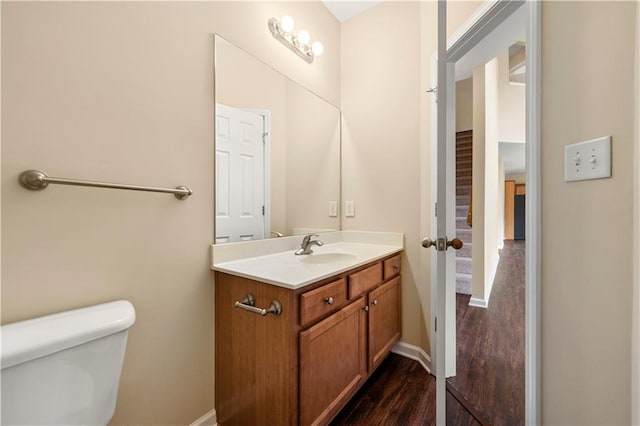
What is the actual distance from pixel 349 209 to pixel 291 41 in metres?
1.30

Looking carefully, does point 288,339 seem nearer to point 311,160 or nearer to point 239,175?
point 239,175

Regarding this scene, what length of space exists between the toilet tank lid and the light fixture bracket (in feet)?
5.52

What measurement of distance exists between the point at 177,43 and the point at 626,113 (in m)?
1.54

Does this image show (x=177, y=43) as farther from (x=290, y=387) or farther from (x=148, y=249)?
(x=290, y=387)

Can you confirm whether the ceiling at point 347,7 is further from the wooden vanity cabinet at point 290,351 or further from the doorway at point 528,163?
the wooden vanity cabinet at point 290,351

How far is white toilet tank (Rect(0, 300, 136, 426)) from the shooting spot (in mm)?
642

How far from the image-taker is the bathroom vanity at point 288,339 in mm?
1013

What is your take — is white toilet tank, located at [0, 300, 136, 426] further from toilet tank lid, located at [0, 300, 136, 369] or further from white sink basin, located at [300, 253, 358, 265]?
white sink basin, located at [300, 253, 358, 265]

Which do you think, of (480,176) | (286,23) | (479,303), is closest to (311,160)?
(286,23)

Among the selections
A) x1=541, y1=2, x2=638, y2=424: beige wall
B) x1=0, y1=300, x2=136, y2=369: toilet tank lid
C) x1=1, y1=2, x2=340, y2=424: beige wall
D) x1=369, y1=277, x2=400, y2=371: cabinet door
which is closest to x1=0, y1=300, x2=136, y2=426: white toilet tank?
x1=0, y1=300, x2=136, y2=369: toilet tank lid

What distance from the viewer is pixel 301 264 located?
4.41 feet

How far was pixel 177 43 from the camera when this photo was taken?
44.5 inches

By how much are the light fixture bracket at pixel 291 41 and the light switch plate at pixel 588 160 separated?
5.33 ft

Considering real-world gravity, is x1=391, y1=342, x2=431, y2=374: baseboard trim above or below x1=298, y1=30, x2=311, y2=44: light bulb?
below
